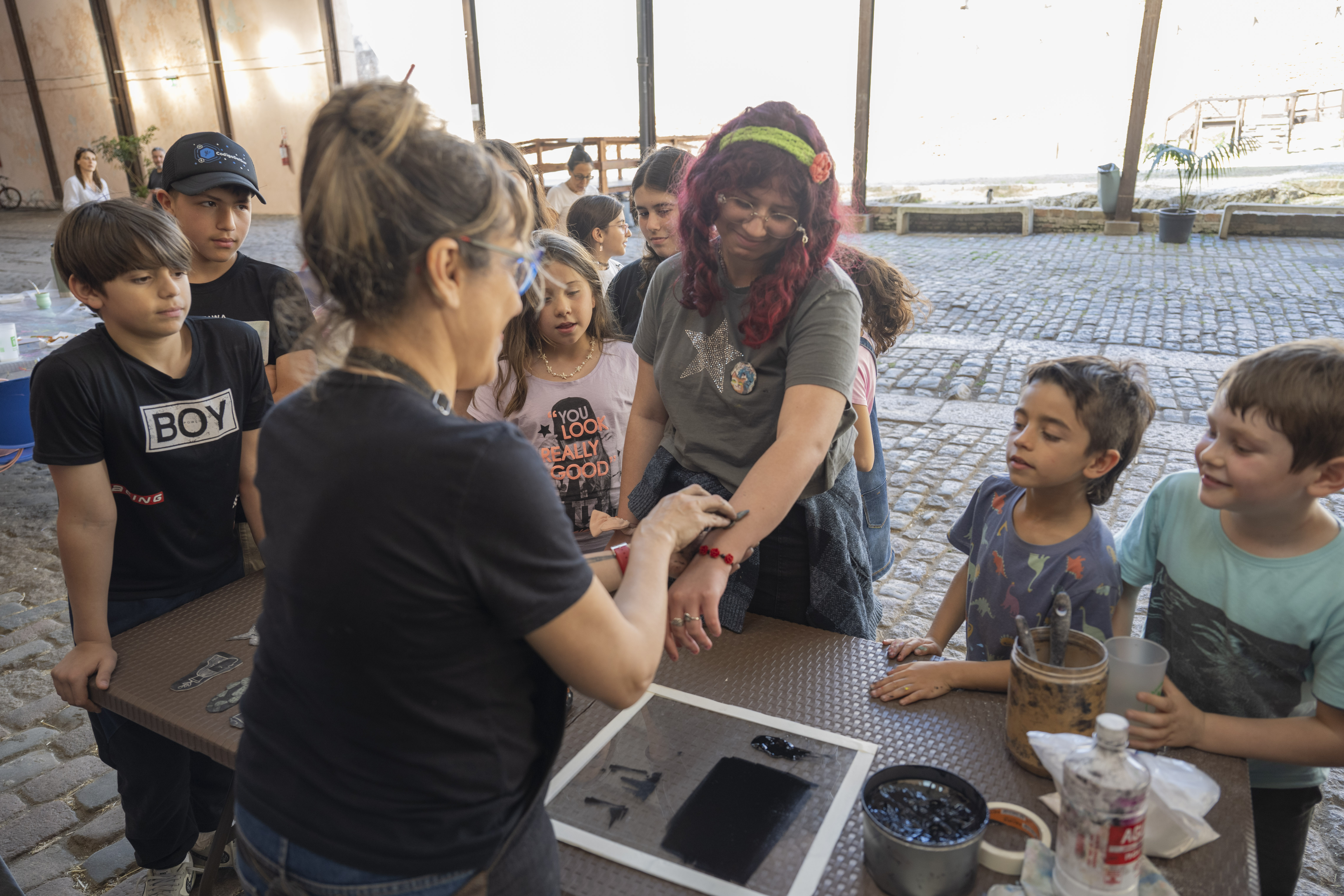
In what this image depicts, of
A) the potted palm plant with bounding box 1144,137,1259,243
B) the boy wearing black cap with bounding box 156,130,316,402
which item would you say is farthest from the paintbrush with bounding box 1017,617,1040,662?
the potted palm plant with bounding box 1144,137,1259,243

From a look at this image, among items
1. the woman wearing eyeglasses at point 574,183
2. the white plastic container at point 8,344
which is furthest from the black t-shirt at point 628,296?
the woman wearing eyeglasses at point 574,183

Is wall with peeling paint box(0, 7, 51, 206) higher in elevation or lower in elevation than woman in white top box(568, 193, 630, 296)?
higher

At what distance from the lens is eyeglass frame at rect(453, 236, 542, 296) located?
3.09 feet

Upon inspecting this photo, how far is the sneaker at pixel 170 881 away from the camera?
211cm

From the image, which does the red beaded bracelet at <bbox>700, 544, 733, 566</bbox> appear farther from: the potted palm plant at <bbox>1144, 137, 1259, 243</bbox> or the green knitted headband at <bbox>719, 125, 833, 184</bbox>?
the potted palm plant at <bbox>1144, 137, 1259, 243</bbox>

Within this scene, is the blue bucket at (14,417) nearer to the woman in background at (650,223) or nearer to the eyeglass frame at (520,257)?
the woman in background at (650,223)

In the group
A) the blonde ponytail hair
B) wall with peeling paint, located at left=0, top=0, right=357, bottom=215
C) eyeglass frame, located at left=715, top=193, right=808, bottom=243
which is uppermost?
wall with peeling paint, located at left=0, top=0, right=357, bottom=215

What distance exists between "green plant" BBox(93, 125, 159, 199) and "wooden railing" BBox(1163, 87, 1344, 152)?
1789cm

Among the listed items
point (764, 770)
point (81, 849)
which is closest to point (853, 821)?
point (764, 770)

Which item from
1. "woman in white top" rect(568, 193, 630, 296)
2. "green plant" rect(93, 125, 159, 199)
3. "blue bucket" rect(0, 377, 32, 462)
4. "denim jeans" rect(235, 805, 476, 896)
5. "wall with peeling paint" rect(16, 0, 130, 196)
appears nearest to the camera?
"denim jeans" rect(235, 805, 476, 896)

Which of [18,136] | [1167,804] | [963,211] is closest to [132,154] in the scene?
[18,136]

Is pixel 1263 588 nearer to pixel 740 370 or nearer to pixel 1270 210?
pixel 740 370

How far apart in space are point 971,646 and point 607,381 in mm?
1225

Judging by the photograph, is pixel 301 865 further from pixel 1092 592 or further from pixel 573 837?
pixel 1092 592
